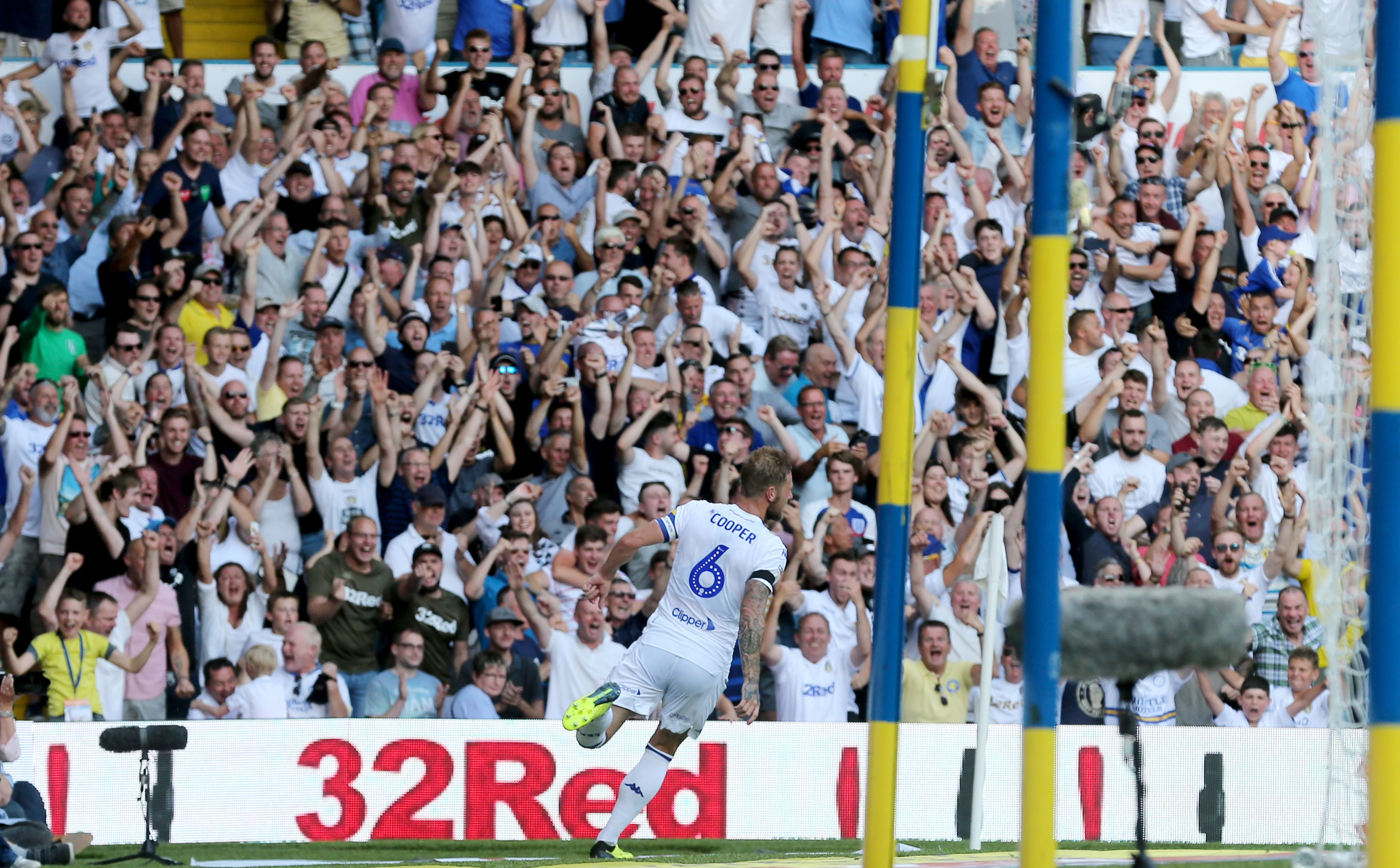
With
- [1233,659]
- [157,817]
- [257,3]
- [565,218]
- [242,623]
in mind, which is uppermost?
[257,3]

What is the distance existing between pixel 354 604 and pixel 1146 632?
31.4 feet

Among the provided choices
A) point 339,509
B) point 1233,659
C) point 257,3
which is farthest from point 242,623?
point 1233,659

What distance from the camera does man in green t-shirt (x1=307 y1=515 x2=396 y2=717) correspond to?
523 inches

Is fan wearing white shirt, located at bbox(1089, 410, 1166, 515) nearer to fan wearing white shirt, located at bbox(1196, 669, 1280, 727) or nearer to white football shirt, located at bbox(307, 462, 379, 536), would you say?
fan wearing white shirt, located at bbox(1196, 669, 1280, 727)

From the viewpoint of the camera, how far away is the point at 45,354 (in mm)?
14398

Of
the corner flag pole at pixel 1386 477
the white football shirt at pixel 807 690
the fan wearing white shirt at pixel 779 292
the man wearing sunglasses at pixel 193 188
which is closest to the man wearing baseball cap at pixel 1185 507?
the white football shirt at pixel 807 690

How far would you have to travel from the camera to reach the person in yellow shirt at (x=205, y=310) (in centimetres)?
1493

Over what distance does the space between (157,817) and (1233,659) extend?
9.15 metres

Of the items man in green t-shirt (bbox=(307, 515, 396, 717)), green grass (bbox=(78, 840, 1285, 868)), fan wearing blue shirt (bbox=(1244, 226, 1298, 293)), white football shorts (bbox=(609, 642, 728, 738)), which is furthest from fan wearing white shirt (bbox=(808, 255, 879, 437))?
white football shorts (bbox=(609, 642, 728, 738))

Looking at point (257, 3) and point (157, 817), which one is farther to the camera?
point (257, 3)

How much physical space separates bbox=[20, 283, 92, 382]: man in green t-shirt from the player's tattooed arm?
24.4ft

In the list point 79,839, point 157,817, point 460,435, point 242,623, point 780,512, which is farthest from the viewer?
point 460,435

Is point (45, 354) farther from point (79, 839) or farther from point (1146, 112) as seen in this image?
point (1146, 112)

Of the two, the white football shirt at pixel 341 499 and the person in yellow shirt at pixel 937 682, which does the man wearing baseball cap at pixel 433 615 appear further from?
the person in yellow shirt at pixel 937 682
